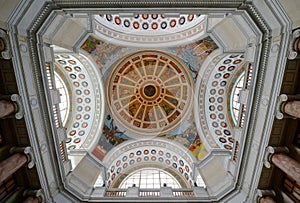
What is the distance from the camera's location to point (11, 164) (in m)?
6.58

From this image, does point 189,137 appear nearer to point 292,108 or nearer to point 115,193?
point 115,193

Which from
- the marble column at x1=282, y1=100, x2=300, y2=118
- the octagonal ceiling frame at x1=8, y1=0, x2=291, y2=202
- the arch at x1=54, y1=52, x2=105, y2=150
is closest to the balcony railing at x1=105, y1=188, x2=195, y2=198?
the octagonal ceiling frame at x1=8, y1=0, x2=291, y2=202

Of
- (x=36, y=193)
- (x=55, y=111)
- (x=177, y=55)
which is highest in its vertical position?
(x=177, y=55)

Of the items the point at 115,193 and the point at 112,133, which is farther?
the point at 112,133

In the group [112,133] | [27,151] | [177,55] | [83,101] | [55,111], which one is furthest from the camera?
[112,133]

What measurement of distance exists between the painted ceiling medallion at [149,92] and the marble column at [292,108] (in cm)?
988

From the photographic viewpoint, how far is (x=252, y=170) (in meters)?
8.15

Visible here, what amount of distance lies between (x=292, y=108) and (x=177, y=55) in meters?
10.6

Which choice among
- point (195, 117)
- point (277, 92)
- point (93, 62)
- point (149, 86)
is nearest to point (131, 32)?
point (93, 62)

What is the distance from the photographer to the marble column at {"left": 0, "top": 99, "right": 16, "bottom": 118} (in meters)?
5.91

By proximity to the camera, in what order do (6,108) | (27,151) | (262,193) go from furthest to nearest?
(262,193) → (27,151) → (6,108)

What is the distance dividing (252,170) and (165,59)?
1139cm

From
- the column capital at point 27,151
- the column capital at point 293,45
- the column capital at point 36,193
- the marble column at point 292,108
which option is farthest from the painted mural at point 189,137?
the column capital at point 27,151

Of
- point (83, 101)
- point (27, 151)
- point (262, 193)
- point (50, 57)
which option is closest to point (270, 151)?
point (262, 193)
